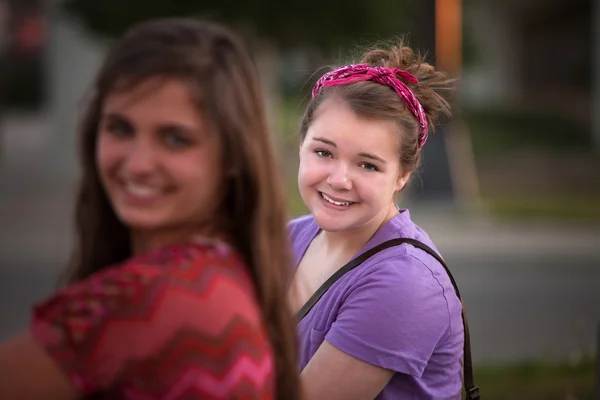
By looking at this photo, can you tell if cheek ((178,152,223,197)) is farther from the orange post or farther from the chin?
the orange post

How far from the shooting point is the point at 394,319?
2.41 meters

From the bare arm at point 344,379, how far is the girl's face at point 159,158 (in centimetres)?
90

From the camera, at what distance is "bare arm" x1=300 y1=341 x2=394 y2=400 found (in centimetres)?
239

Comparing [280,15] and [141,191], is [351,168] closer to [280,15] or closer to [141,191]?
[141,191]

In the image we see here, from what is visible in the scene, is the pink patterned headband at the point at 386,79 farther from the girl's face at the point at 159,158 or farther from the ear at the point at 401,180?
the girl's face at the point at 159,158

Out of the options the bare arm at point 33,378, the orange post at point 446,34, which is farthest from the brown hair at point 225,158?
the orange post at point 446,34

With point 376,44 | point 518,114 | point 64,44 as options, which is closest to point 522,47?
point 518,114

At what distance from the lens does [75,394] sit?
142 centimetres

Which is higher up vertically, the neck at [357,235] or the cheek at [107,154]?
the cheek at [107,154]

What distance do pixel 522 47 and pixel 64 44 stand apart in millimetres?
33461

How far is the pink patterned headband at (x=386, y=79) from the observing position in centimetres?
276

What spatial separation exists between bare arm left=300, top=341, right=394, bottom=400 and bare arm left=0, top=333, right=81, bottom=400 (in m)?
1.05

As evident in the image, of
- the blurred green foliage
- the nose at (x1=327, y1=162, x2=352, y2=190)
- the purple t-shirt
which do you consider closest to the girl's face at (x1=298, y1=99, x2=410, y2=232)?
the nose at (x1=327, y1=162, x2=352, y2=190)

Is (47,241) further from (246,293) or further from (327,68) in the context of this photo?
(246,293)
